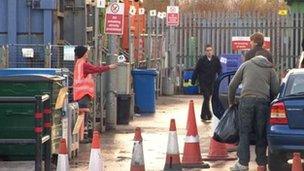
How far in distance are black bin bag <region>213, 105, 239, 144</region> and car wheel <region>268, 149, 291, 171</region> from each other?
63cm

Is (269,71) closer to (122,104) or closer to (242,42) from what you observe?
(122,104)

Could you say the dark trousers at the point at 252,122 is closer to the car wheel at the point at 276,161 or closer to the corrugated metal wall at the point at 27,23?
the car wheel at the point at 276,161

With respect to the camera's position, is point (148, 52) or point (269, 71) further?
point (148, 52)

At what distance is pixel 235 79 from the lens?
1143 cm

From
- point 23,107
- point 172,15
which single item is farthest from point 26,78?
point 172,15

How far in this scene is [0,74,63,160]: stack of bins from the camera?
36.3 ft

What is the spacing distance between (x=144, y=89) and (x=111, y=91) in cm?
418

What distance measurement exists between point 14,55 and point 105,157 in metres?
6.07

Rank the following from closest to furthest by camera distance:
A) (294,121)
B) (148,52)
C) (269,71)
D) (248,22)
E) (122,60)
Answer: (294,121)
(269,71)
(122,60)
(148,52)
(248,22)

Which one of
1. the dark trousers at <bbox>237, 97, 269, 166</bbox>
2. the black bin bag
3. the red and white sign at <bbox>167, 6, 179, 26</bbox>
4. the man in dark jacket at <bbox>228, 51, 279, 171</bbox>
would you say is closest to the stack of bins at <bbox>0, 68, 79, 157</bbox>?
the black bin bag

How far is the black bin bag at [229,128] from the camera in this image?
11.4 metres

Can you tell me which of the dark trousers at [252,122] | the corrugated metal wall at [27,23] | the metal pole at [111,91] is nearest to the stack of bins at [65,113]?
the dark trousers at [252,122]

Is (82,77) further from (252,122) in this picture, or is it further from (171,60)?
(171,60)

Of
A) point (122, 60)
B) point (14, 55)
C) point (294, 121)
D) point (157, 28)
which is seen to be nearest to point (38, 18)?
Result: point (14, 55)
